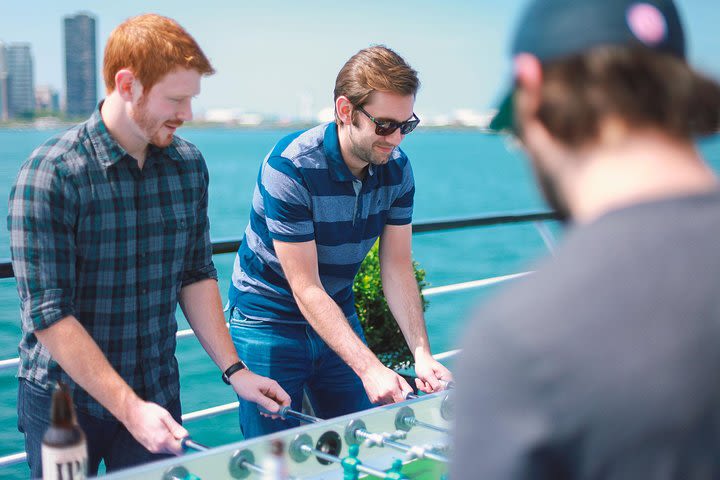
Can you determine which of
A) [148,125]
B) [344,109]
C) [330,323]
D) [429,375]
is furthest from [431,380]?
[148,125]

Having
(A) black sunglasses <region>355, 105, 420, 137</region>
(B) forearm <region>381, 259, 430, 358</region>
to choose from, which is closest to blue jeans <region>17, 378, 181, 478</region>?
(B) forearm <region>381, 259, 430, 358</region>

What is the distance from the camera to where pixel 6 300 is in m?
19.0

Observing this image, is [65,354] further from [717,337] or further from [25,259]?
[717,337]

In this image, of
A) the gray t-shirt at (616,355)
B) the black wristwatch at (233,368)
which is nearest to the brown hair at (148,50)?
the black wristwatch at (233,368)

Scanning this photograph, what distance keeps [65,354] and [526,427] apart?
1370mm

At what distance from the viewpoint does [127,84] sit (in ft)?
6.45

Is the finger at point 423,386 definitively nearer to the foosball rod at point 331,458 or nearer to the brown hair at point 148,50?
the foosball rod at point 331,458

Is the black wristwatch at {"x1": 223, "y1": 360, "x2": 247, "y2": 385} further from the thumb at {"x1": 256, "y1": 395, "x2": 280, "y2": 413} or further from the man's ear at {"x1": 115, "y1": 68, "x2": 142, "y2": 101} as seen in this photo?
the man's ear at {"x1": 115, "y1": 68, "x2": 142, "y2": 101}

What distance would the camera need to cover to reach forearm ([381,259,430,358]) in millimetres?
2857

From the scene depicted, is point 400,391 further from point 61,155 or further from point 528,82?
point 528,82

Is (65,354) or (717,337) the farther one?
(65,354)

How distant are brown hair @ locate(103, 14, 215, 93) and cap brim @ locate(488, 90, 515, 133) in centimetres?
106

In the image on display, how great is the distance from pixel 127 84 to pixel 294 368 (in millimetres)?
1108

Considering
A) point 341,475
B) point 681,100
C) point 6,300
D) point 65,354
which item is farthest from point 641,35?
point 6,300
